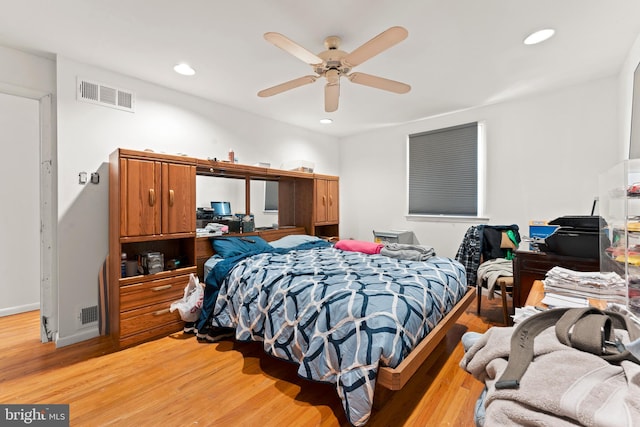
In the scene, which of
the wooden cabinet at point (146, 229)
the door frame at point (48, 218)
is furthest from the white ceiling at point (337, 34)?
the wooden cabinet at point (146, 229)

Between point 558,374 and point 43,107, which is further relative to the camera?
point 43,107

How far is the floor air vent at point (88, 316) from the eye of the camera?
8.90 feet

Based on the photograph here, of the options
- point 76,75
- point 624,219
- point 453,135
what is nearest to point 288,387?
point 624,219

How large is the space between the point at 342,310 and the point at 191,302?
1.79 metres

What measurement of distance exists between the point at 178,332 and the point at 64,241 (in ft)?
4.39

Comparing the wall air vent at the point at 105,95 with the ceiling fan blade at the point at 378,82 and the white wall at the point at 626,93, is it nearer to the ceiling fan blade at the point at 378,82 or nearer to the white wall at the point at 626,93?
the ceiling fan blade at the point at 378,82

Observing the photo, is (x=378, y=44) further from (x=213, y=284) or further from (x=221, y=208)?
(x=221, y=208)

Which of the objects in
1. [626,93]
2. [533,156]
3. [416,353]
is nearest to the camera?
[416,353]

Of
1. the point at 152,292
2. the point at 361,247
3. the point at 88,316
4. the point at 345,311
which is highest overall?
the point at 361,247

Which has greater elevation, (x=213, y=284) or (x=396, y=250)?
(x=396, y=250)

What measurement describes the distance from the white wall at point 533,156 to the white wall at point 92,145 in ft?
10.3

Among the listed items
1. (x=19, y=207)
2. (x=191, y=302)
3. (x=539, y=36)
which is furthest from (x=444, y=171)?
(x=19, y=207)

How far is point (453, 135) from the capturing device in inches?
163

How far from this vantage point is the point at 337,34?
220 centimetres
